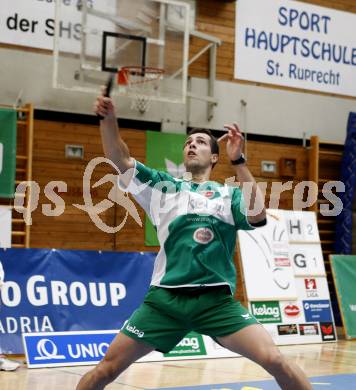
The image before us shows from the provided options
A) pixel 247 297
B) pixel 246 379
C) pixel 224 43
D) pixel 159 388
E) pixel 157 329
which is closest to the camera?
pixel 157 329

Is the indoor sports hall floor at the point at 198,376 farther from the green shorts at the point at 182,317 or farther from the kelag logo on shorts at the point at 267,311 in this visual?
the green shorts at the point at 182,317

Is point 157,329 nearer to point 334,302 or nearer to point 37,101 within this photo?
point 37,101

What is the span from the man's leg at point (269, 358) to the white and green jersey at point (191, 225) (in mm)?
371

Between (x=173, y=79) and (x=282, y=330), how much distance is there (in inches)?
180

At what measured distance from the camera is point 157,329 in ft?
15.3

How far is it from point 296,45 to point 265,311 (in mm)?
6006

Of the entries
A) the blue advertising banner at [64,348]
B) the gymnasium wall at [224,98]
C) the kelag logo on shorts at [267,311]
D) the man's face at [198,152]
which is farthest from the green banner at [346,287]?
the man's face at [198,152]

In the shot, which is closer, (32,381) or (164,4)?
(32,381)

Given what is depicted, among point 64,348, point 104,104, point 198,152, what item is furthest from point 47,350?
point 104,104

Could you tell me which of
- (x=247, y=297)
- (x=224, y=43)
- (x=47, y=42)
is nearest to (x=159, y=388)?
(x=247, y=297)

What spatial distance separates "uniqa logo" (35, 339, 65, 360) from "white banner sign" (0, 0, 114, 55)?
513cm

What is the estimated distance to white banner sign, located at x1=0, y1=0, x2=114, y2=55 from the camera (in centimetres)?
1193

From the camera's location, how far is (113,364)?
4508 millimetres

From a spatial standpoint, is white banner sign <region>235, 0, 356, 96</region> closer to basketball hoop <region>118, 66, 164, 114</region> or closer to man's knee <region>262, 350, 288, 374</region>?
basketball hoop <region>118, 66, 164, 114</region>
